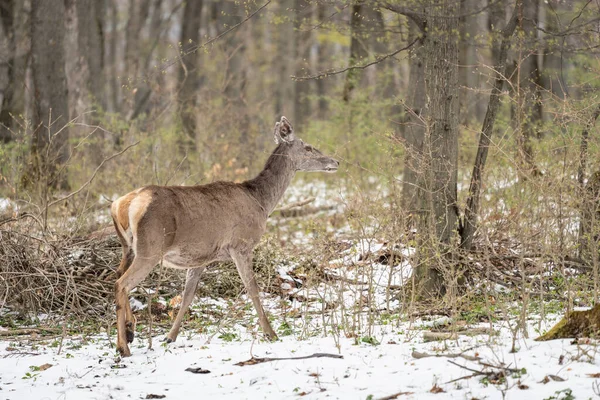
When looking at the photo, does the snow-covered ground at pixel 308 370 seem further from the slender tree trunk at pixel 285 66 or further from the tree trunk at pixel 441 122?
the slender tree trunk at pixel 285 66

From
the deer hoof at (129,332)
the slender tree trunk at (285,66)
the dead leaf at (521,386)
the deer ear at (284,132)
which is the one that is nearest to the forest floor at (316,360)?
the dead leaf at (521,386)

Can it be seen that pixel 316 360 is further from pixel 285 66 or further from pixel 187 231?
pixel 285 66

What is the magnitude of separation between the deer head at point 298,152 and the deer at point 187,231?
0.52 metres

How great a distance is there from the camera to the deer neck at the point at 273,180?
9219 mm

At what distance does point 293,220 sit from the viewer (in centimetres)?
1434

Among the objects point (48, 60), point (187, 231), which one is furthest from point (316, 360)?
point (48, 60)

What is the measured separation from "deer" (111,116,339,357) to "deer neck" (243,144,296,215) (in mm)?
14

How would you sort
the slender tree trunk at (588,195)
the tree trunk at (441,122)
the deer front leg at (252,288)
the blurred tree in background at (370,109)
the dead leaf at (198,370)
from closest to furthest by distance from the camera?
the dead leaf at (198,370)
the slender tree trunk at (588,195)
the deer front leg at (252,288)
the blurred tree in background at (370,109)
the tree trunk at (441,122)

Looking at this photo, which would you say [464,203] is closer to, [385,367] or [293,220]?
[385,367]

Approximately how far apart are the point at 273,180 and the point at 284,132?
0.67 m

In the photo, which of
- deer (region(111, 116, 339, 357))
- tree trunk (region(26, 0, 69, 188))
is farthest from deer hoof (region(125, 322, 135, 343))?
tree trunk (region(26, 0, 69, 188))

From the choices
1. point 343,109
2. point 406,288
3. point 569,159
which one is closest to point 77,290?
point 406,288

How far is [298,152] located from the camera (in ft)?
32.5

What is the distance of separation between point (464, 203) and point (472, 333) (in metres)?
2.49
